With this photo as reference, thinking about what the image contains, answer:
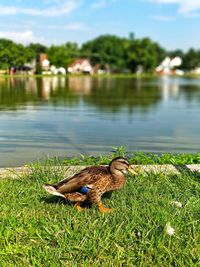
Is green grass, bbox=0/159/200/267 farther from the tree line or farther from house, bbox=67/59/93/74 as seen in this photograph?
house, bbox=67/59/93/74

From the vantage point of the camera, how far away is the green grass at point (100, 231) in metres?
3.49

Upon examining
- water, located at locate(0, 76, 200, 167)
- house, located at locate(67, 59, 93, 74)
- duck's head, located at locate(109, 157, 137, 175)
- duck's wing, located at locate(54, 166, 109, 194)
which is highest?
house, located at locate(67, 59, 93, 74)

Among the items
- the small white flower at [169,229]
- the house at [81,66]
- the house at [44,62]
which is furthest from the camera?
the house at [81,66]

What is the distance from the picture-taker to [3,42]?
74188 mm

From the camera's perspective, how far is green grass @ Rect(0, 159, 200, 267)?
3494 millimetres

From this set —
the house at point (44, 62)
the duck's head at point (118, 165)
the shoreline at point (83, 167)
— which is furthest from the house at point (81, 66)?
the duck's head at point (118, 165)

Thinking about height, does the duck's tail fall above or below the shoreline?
above

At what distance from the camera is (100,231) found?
3770mm

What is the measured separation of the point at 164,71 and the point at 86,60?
47.4 metres

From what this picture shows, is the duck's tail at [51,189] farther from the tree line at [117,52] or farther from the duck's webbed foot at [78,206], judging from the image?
the tree line at [117,52]

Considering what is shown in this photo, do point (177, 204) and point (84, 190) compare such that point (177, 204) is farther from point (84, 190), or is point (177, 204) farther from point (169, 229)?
point (84, 190)

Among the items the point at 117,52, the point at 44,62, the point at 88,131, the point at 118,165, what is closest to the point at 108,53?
the point at 117,52

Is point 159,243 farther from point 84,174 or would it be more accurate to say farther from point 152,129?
point 152,129

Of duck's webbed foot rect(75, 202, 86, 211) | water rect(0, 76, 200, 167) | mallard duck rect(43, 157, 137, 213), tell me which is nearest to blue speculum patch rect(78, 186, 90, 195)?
mallard duck rect(43, 157, 137, 213)
